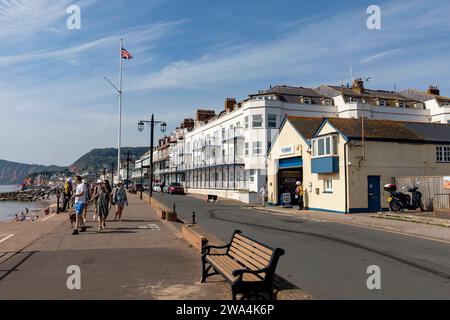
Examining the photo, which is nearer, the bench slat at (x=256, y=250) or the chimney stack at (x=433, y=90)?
the bench slat at (x=256, y=250)

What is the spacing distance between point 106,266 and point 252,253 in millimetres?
3489

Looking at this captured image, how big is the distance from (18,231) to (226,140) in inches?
1500

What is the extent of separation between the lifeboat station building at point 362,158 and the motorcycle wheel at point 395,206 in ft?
5.94

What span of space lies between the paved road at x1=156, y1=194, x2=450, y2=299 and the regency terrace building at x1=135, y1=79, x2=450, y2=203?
86.4 feet

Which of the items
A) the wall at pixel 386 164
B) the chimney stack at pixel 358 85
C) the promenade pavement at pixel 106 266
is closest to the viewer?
the promenade pavement at pixel 106 266

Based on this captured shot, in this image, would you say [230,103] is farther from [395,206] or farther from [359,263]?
[359,263]

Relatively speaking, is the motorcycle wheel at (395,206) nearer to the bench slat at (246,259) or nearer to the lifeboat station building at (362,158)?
the lifeboat station building at (362,158)

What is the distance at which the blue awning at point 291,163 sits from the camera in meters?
29.9

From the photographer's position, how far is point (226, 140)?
5125 centimetres

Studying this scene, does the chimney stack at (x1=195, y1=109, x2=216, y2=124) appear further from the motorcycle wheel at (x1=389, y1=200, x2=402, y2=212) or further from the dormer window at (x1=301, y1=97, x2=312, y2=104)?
the motorcycle wheel at (x1=389, y1=200, x2=402, y2=212)

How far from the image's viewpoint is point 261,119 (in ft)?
149

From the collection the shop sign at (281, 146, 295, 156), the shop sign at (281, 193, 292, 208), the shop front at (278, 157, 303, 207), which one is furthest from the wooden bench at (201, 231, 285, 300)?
the shop front at (278, 157, 303, 207)

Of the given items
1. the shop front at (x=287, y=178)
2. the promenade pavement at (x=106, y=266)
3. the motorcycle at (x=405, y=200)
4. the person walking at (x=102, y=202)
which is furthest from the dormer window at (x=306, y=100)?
the promenade pavement at (x=106, y=266)
